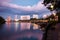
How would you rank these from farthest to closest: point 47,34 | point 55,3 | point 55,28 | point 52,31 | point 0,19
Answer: point 0,19
point 55,3
point 55,28
point 52,31
point 47,34

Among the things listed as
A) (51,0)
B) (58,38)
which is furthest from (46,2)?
(58,38)

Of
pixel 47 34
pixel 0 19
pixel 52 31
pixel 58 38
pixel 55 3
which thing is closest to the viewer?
pixel 58 38

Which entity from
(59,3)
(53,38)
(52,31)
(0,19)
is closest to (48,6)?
(59,3)

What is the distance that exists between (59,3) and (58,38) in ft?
14.3

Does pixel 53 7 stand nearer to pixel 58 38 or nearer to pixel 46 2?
pixel 46 2

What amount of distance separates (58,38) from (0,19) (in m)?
148

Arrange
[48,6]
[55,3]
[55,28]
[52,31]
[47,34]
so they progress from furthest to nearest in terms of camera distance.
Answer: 1. [48,6]
2. [55,3]
3. [55,28]
4. [52,31]
5. [47,34]

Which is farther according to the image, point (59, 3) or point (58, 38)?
point (59, 3)

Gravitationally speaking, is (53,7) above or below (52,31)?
above

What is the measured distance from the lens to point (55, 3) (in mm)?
16781

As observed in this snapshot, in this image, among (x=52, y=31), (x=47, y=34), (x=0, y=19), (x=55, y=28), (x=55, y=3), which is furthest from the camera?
(x=0, y=19)

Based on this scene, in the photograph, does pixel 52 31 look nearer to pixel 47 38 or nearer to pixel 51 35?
pixel 51 35

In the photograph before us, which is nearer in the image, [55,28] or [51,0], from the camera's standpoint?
[55,28]

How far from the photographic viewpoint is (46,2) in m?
17.0
